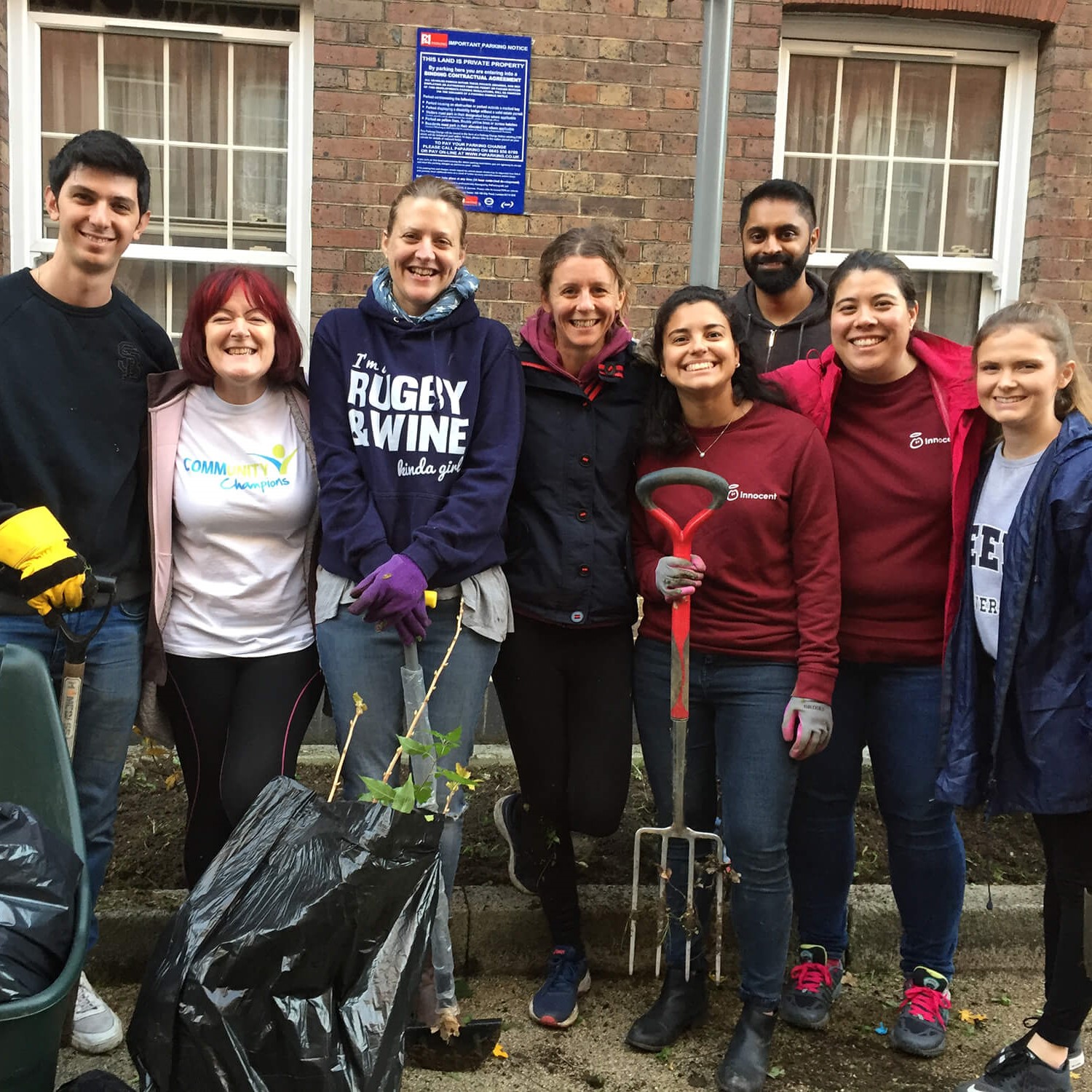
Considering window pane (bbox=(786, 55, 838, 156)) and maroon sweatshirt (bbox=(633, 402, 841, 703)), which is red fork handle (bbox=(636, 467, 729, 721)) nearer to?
maroon sweatshirt (bbox=(633, 402, 841, 703))

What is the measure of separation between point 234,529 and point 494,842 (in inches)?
62.6

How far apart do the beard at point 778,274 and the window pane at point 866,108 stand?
8.74 feet

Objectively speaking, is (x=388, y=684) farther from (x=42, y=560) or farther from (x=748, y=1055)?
(x=748, y=1055)

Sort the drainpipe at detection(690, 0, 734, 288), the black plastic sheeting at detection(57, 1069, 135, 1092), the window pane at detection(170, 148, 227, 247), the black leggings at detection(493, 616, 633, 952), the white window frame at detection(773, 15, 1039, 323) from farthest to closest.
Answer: the white window frame at detection(773, 15, 1039, 323) → the window pane at detection(170, 148, 227, 247) → the drainpipe at detection(690, 0, 734, 288) → the black leggings at detection(493, 616, 633, 952) → the black plastic sheeting at detection(57, 1069, 135, 1092)

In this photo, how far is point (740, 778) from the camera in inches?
105

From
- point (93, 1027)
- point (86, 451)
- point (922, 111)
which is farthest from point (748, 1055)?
point (922, 111)

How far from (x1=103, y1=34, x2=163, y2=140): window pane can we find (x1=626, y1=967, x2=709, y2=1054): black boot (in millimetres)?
4546

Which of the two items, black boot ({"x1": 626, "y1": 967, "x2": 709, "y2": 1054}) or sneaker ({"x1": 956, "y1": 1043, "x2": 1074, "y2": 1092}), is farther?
black boot ({"x1": 626, "y1": 967, "x2": 709, "y2": 1054})

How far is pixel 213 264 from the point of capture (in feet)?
18.2

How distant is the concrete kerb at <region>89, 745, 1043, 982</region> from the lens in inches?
124

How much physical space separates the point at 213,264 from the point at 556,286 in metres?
3.29

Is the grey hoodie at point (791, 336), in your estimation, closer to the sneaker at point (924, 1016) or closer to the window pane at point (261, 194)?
the sneaker at point (924, 1016)

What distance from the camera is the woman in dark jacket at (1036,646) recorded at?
2.41 m

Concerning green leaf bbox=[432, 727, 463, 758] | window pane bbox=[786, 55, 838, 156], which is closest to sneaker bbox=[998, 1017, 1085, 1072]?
green leaf bbox=[432, 727, 463, 758]
